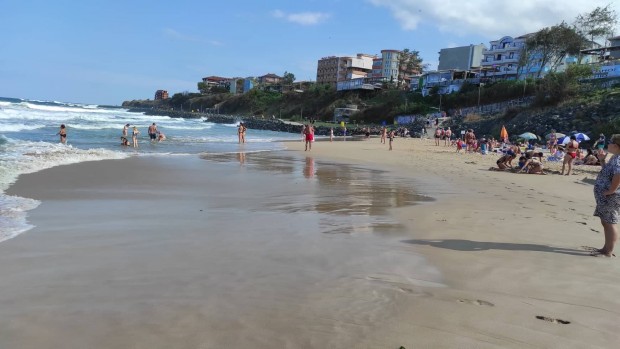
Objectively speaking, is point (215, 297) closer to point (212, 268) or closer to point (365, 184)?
point (212, 268)

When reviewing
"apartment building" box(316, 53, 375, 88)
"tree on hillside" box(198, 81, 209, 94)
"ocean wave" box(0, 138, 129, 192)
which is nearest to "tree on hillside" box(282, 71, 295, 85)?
"apartment building" box(316, 53, 375, 88)

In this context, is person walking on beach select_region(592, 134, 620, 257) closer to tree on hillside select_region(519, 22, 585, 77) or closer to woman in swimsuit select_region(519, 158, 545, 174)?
woman in swimsuit select_region(519, 158, 545, 174)

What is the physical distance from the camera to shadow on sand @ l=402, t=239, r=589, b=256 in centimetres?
528

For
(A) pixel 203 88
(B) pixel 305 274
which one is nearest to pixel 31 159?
(B) pixel 305 274

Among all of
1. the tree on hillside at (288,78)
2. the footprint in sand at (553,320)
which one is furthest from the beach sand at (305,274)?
the tree on hillside at (288,78)

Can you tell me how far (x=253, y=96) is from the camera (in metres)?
127

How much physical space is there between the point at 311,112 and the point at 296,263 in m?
97.7

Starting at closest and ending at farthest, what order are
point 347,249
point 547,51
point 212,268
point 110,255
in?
point 212,268, point 110,255, point 347,249, point 547,51

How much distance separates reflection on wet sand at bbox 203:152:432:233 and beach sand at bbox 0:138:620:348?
9 cm

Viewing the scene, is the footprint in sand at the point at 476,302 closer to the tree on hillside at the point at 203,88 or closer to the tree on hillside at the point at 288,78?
the tree on hillside at the point at 288,78

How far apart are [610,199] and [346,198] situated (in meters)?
4.95

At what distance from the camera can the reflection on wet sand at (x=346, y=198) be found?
6.83 meters

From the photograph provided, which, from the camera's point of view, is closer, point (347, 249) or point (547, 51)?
point (347, 249)

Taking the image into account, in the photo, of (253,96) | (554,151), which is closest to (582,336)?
(554,151)
